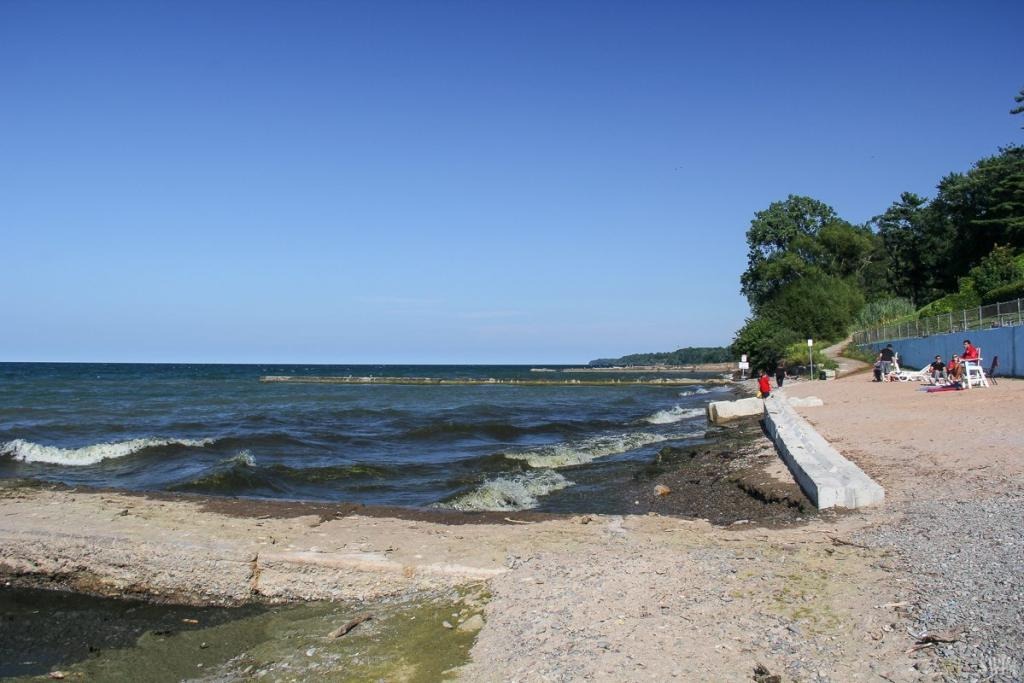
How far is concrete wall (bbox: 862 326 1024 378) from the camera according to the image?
75.5 feet

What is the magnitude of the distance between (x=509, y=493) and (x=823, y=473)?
15.3ft

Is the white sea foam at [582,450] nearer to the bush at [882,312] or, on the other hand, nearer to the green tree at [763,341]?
the green tree at [763,341]

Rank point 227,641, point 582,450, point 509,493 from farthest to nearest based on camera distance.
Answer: point 582,450 < point 509,493 < point 227,641

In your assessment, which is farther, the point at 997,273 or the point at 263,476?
the point at 997,273

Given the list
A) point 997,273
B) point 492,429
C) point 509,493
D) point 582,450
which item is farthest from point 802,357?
point 509,493

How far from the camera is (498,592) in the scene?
5961mm

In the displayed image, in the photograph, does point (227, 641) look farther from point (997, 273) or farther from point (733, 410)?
point (997, 273)

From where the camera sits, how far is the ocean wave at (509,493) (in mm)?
11133

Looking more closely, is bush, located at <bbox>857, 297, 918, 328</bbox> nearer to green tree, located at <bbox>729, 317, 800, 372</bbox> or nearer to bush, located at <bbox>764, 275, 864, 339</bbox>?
bush, located at <bbox>764, 275, 864, 339</bbox>

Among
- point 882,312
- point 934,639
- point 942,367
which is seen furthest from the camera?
point 882,312

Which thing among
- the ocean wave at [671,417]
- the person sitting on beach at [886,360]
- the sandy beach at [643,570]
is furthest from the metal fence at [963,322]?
the sandy beach at [643,570]

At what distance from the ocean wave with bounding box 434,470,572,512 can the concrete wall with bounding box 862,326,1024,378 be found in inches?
670

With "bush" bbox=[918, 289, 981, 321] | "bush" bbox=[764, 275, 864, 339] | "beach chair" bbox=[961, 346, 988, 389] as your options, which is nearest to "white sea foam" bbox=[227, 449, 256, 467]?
"beach chair" bbox=[961, 346, 988, 389]

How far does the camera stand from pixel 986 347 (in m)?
25.5
